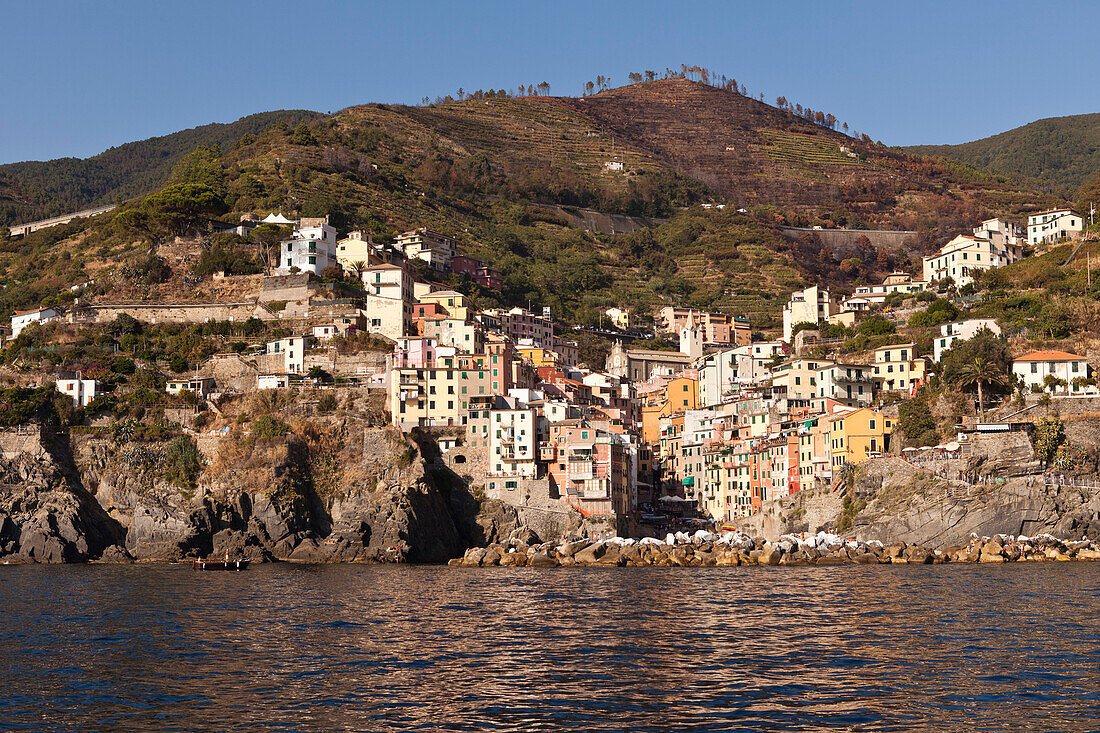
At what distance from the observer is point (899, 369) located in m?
82.9

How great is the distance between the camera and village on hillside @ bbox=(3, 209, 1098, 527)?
245 feet

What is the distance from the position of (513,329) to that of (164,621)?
→ 223 ft

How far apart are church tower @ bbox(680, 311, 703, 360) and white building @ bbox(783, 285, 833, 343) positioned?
8.94m

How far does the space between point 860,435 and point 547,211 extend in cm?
9839

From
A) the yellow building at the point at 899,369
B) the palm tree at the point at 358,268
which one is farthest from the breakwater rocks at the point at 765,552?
the palm tree at the point at 358,268

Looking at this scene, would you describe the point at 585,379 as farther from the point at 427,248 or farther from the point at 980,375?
the point at 980,375

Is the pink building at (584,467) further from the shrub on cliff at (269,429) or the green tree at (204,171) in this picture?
the green tree at (204,171)

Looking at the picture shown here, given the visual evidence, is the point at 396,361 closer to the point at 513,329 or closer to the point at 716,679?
the point at 513,329

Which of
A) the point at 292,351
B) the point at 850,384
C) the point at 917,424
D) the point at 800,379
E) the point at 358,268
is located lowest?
the point at 917,424

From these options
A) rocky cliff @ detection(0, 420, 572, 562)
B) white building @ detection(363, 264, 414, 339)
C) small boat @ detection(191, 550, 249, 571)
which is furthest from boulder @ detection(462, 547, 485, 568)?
white building @ detection(363, 264, 414, 339)

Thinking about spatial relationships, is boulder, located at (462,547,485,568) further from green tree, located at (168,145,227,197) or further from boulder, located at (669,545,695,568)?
green tree, located at (168,145,227,197)

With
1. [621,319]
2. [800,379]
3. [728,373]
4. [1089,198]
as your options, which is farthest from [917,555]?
[621,319]

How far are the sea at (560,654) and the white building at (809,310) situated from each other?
58813mm

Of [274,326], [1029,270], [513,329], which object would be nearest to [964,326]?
[1029,270]
